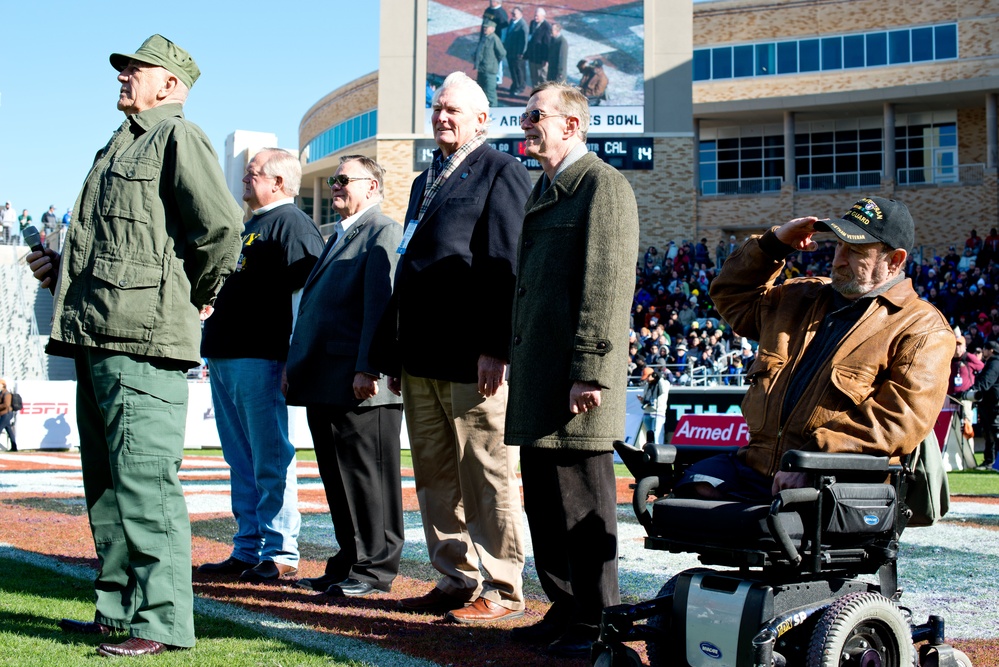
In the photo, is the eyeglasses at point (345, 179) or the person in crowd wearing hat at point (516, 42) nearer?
the eyeglasses at point (345, 179)

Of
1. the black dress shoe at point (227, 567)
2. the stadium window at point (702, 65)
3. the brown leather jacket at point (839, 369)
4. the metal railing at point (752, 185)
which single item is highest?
the stadium window at point (702, 65)

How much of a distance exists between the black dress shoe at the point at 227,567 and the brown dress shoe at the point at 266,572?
0.19 metres

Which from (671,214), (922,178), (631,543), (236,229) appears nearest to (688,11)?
(671,214)

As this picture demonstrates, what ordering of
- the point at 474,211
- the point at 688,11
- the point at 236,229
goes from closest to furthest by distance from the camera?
the point at 236,229 → the point at 474,211 → the point at 688,11

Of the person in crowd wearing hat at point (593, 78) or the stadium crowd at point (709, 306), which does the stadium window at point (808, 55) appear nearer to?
the person in crowd wearing hat at point (593, 78)

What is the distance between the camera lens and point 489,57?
42.7m

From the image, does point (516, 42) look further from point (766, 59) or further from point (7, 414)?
point (7, 414)

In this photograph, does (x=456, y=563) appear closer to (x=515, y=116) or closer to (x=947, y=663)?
(x=947, y=663)

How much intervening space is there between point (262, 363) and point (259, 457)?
1.64ft

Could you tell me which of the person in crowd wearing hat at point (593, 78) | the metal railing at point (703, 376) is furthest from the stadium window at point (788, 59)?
the metal railing at point (703, 376)

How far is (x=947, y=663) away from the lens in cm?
361

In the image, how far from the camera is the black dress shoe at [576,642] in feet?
13.2

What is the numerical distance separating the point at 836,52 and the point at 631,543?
46.8 m

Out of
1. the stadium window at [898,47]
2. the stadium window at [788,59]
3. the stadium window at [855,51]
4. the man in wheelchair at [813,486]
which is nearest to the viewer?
the man in wheelchair at [813,486]
